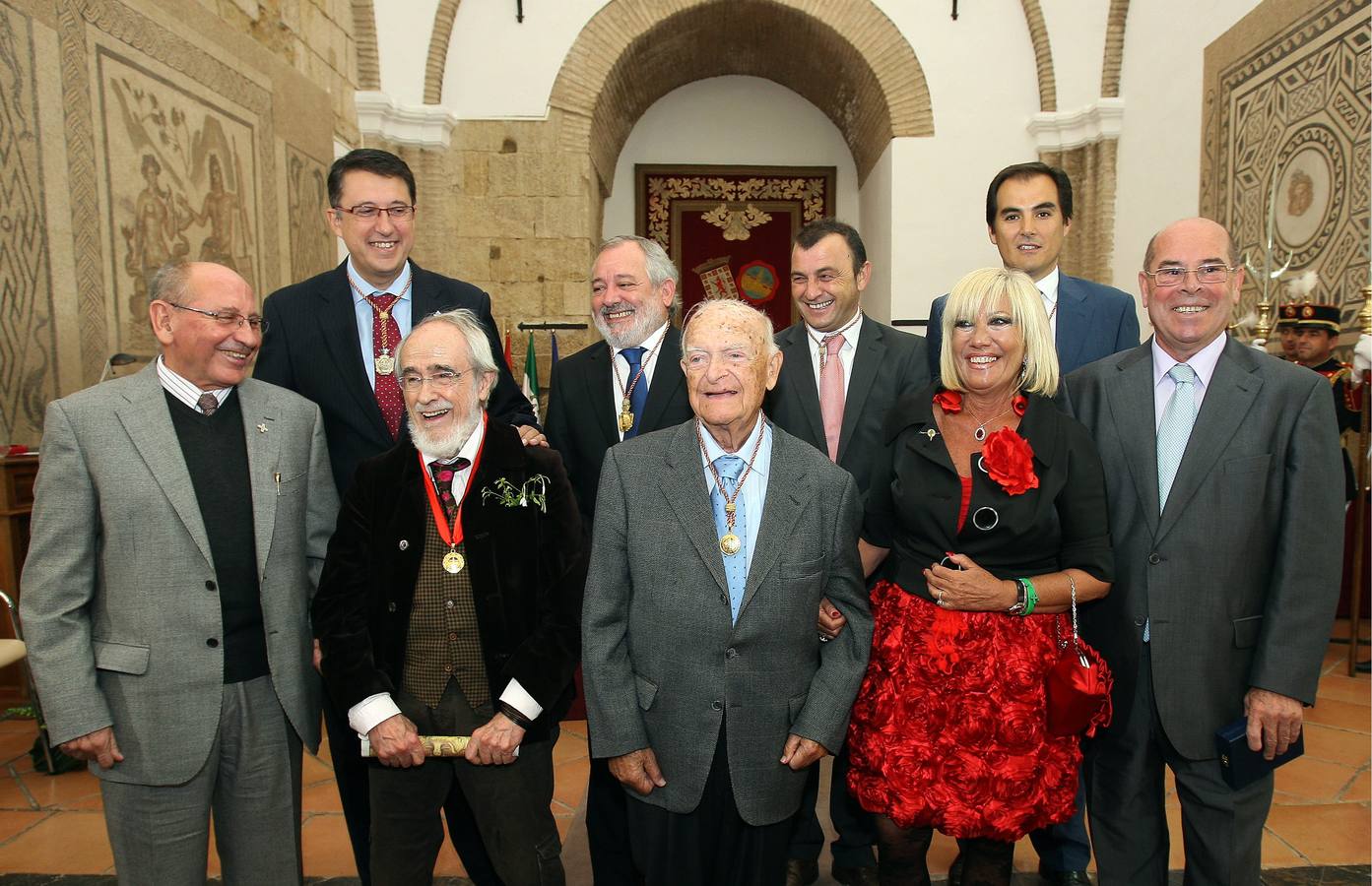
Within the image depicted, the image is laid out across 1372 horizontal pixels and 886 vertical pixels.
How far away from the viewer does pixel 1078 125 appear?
295 inches

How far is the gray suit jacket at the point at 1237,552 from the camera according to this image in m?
1.94

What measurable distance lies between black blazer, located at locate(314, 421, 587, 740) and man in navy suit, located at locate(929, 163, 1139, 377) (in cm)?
142

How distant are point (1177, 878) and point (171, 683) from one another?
9.68 feet

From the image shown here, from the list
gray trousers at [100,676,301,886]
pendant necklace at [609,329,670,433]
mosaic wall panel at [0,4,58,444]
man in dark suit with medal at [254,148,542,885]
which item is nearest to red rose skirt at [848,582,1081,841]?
pendant necklace at [609,329,670,433]

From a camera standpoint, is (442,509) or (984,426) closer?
(442,509)

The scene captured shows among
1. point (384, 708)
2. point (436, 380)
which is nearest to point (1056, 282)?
point (436, 380)

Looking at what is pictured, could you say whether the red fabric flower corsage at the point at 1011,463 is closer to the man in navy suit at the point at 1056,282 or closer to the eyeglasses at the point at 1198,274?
the eyeglasses at the point at 1198,274

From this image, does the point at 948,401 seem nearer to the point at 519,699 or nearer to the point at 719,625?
the point at 719,625

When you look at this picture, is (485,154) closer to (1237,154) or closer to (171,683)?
(1237,154)

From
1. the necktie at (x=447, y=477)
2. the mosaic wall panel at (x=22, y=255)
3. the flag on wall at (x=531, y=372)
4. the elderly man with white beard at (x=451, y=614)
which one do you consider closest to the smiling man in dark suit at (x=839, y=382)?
the elderly man with white beard at (x=451, y=614)

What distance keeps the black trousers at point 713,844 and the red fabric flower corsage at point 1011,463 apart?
83 centimetres

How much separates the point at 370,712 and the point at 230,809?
1.53ft

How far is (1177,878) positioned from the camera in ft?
9.13

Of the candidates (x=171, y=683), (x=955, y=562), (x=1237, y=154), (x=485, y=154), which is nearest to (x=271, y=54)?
(x=485, y=154)
